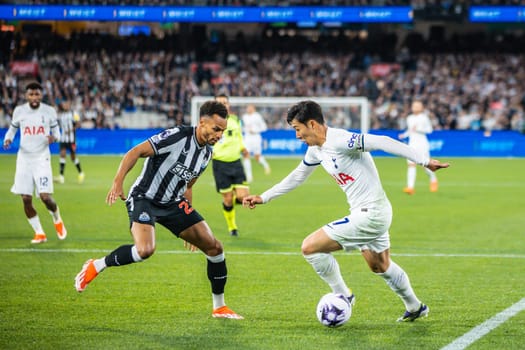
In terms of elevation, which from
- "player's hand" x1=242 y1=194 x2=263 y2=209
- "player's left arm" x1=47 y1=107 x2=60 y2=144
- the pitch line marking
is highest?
"player's left arm" x1=47 y1=107 x2=60 y2=144

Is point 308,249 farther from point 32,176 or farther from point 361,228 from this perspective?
point 32,176

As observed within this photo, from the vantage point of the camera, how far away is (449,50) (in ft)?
151

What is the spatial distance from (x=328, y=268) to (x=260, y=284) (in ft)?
7.51

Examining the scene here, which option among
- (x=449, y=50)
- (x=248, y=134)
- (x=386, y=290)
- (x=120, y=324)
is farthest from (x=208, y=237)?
(x=449, y=50)

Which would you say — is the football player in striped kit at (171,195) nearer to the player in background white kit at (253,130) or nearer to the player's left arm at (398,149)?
the player's left arm at (398,149)

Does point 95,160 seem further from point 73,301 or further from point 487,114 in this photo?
point 73,301

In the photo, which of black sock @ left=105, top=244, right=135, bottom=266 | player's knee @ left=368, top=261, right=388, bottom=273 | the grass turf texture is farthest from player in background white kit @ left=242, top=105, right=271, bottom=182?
player's knee @ left=368, top=261, right=388, bottom=273

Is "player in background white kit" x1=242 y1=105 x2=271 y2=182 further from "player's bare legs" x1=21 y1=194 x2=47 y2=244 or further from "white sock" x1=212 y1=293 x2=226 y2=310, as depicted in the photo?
"white sock" x1=212 y1=293 x2=226 y2=310

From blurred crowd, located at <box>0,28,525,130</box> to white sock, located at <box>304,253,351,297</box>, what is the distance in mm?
30313

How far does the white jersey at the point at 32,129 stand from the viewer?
12.7 meters

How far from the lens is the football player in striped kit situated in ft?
25.2

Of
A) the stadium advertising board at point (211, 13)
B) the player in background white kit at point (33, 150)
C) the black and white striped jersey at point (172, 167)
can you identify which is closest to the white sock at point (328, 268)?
the black and white striped jersey at point (172, 167)

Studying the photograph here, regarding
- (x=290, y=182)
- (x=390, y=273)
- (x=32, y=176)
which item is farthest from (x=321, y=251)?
(x=32, y=176)

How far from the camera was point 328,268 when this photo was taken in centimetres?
770
